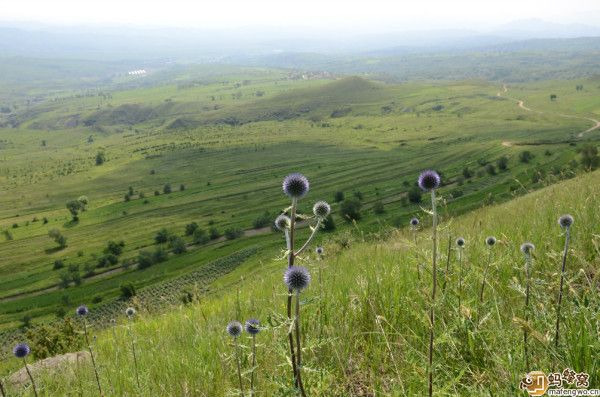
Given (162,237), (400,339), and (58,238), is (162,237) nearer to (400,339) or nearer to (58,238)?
(58,238)

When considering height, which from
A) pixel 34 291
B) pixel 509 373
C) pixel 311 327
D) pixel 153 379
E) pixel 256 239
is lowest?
pixel 34 291

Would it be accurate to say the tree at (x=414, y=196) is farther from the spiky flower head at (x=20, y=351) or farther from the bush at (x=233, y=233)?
the spiky flower head at (x=20, y=351)

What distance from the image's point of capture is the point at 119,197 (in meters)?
167

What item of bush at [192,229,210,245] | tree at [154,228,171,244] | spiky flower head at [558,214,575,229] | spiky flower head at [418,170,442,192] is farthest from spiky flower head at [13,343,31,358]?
tree at [154,228,171,244]

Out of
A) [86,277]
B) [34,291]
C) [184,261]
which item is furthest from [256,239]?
[34,291]

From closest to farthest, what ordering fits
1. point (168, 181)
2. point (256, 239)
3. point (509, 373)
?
point (509, 373)
point (256, 239)
point (168, 181)

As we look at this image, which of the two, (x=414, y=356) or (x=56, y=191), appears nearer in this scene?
(x=414, y=356)

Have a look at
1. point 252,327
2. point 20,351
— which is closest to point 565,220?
point 252,327

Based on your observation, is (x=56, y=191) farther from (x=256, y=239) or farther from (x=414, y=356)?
(x=414, y=356)

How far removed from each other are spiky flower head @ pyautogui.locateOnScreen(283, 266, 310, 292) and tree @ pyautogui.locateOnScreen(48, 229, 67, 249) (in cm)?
14553

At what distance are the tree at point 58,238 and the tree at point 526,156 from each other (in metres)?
138

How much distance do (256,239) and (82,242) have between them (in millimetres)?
55766

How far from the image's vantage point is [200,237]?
404ft

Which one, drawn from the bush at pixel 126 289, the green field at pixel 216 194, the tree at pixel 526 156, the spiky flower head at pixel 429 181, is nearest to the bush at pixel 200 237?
the green field at pixel 216 194
